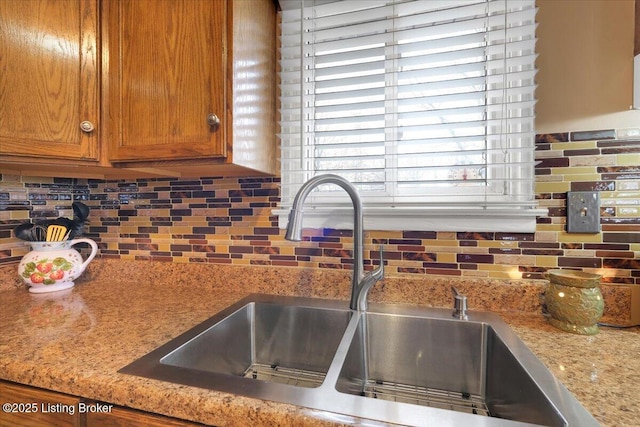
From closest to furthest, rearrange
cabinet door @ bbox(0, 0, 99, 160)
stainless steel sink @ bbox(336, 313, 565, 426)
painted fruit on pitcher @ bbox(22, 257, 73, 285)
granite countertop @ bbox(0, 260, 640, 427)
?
granite countertop @ bbox(0, 260, 640, 427), stainless steel sink @ bbox(336, 313, 565, 426), cabinet door @ bbox(0, 0, 99, 160), painted fruit on pitcher @ bbox(22, 257, 73, 285)

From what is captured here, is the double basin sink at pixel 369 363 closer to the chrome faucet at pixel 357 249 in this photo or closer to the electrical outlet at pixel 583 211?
the chrome faucet at pixel 357 249

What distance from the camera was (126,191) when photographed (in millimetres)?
1400

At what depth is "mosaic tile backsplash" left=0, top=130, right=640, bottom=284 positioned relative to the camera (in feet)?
3.00

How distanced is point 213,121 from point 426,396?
0.97 m

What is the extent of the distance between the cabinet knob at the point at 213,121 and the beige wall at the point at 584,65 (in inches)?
38.9

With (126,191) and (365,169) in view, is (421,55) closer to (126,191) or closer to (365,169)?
(365,169)

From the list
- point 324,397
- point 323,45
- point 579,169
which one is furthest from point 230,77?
point 579,169

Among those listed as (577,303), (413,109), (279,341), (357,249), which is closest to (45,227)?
(279,341)

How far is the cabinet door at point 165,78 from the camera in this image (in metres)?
0.91

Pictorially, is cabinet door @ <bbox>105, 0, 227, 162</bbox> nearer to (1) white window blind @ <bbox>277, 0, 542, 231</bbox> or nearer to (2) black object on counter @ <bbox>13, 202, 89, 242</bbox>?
(1) white window blind @ <bbox>277, 0, 542, 231</bbox>

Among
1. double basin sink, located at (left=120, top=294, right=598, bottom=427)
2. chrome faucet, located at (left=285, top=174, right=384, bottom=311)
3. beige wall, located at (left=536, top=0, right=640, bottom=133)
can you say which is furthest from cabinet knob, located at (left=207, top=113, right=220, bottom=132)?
beige wall, located at (left=536, top=0, right=640, bottom=133)

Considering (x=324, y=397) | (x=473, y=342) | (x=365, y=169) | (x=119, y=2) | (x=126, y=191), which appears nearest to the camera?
(x=324, y=397)

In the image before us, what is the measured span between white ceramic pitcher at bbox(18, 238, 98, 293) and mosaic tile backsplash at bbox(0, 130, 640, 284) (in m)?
0.18

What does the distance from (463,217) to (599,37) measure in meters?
0.66
